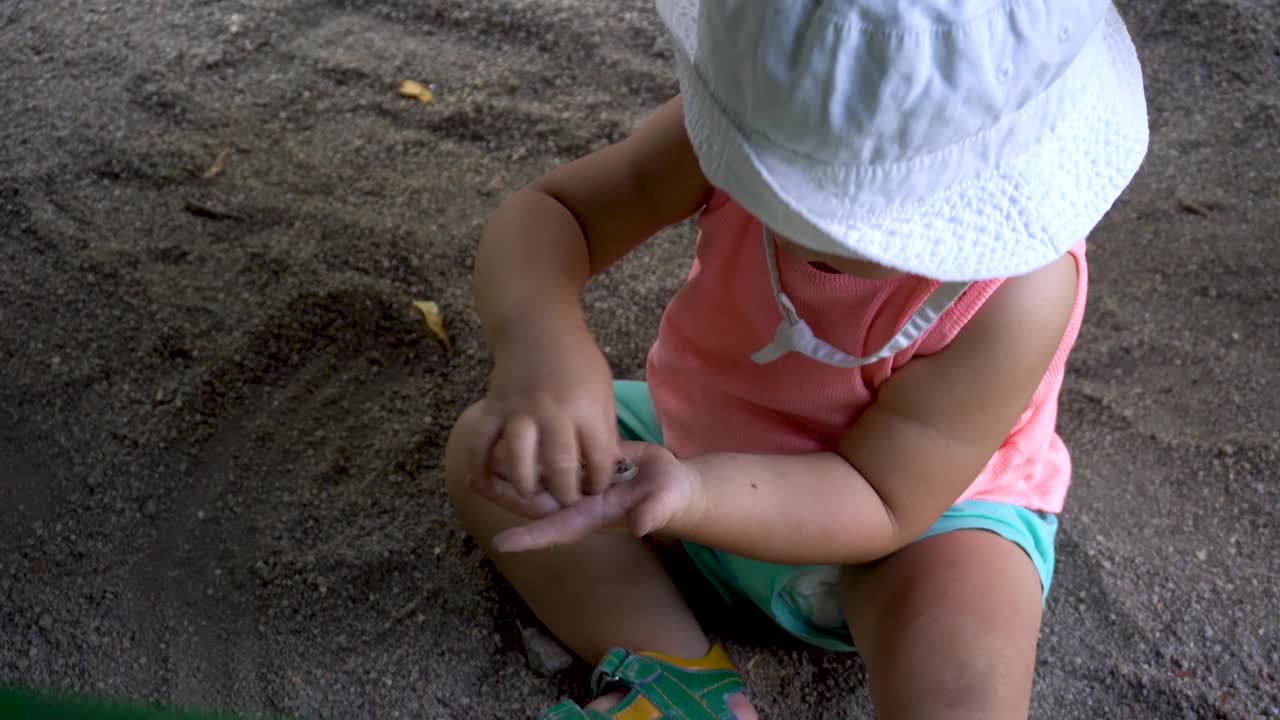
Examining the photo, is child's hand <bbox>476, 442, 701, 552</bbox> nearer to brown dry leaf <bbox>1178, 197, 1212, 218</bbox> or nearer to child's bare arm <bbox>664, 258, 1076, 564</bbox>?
child's bare arm <bbox>664, 258, 1076, 564</bbox>

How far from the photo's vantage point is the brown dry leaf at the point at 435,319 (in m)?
1.44

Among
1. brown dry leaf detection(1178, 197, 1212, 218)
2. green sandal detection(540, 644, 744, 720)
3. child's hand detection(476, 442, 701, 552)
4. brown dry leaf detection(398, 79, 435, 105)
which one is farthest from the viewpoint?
brown dry leaf detection(398, 79, 435, 105)

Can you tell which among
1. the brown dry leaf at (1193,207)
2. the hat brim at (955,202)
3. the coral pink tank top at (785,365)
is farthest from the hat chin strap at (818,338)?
the brown dry leaf at (1193,207)

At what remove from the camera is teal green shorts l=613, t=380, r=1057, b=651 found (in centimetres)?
106

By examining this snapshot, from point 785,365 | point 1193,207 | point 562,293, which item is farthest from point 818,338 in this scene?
point 1193,207

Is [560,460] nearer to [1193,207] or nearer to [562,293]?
[562,293]

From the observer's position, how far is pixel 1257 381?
1.40m

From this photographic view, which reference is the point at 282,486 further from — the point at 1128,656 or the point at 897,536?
the point at 1128,656

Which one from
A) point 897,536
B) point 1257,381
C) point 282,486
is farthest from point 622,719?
point 1257,381

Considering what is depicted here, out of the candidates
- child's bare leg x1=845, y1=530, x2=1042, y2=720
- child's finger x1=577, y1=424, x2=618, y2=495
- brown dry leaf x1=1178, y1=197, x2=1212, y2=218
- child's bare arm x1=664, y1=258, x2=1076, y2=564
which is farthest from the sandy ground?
child's finger x1=577, y1=424, x2=618, y2=495

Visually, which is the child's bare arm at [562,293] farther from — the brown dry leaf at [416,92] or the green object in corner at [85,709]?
the brown dry leaf at [416,92]

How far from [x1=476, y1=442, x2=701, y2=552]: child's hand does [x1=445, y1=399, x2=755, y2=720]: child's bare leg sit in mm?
271

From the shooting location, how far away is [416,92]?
1.80 m

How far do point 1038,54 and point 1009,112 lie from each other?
41 millimetres
